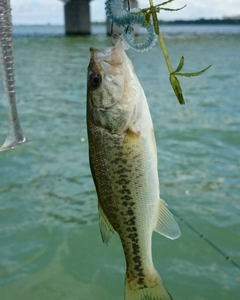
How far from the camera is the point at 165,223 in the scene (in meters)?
2.89

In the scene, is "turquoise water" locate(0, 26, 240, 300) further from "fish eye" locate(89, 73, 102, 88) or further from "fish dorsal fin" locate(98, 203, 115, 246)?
"fish eye" locate(89, 73, 102, 88)

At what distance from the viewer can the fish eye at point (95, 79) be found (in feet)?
8.64

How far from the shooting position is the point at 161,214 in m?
2.88

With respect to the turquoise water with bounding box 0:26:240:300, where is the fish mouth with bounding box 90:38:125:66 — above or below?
above

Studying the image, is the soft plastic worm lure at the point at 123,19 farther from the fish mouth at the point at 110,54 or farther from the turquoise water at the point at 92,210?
the turquoise water at the point at 92,210

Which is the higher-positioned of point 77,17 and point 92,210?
point 92,210

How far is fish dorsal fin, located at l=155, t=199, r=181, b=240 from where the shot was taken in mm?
2871

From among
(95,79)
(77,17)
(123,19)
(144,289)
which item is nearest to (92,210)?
(144,289)

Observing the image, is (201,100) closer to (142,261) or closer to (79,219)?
(79,219)

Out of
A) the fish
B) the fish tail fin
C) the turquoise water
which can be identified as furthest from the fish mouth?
the turquoise water

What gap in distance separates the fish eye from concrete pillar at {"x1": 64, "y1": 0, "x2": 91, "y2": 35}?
6885cm

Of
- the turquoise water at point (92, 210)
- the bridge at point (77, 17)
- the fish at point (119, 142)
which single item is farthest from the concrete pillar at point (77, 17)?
the fish at point (119, 142)

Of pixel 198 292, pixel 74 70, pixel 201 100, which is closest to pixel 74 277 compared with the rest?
pixel 198 292

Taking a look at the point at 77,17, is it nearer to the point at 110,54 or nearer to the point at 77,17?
the point at 77,17
